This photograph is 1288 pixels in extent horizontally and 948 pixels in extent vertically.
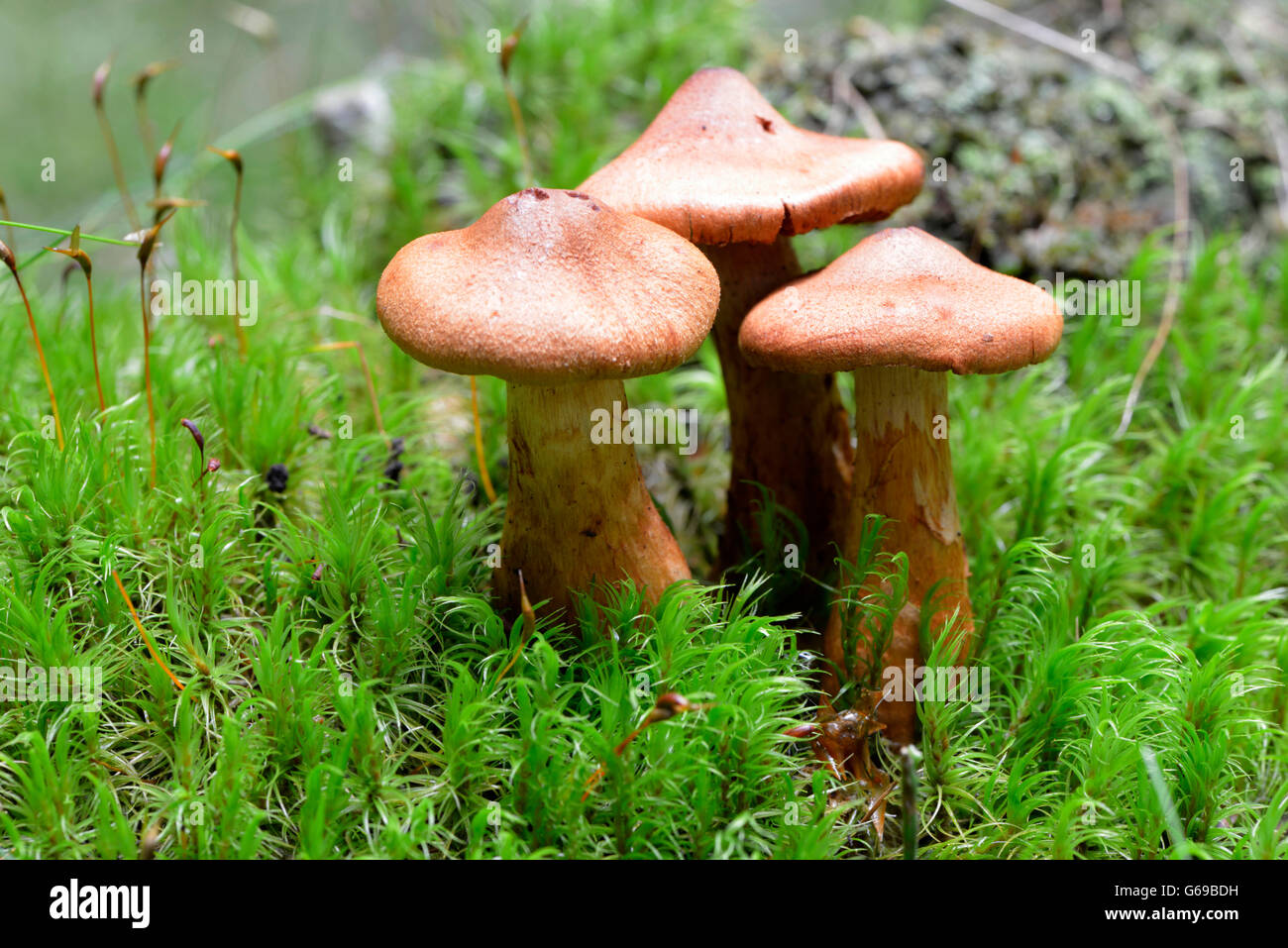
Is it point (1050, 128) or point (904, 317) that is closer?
point (904, 317)

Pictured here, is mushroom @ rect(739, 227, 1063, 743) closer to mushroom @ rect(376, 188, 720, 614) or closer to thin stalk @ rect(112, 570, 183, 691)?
mushroom @ rect(376, 188, 720, 614)

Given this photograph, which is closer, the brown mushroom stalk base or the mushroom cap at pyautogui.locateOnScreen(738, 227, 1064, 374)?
the mushroom cap at pyautogui.locateOnScreen(738, 227, 1064, 374)

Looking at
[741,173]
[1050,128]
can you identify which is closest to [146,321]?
[741,173]

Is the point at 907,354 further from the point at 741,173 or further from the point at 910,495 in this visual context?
the point at 741,173

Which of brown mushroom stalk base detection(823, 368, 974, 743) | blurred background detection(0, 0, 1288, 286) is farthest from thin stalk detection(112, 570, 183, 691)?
blurred background detection(0, 0, 1288, 286)
